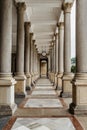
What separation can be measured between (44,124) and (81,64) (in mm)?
2531

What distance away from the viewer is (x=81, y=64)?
299 inches

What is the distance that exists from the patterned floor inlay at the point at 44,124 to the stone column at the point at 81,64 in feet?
2.83

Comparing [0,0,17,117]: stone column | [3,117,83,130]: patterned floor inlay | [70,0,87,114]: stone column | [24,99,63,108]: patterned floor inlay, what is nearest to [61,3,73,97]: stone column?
[24,99,63,108]: patterned floor inlay

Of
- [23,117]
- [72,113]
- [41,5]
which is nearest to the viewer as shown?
[23,117]

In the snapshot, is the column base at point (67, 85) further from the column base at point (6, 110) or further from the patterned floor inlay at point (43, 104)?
the column base at point (6, 110)

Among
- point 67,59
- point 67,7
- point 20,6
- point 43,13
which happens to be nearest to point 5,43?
point 67,59

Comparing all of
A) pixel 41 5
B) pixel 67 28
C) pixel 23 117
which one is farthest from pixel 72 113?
pixel 41 5

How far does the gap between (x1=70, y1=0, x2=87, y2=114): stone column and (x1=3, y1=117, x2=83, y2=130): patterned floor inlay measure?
2.83ft

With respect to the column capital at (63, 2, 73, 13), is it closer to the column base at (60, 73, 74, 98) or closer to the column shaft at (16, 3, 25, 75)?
the column shaft at (16, 3, 25, 75)

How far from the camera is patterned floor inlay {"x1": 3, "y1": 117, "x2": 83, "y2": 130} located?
5.60 metres

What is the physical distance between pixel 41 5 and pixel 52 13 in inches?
80.0

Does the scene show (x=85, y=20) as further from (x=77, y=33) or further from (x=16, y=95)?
(x=16, y=95)

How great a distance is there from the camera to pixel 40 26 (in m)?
20.8

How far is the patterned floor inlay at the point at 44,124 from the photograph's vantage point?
5598mm
